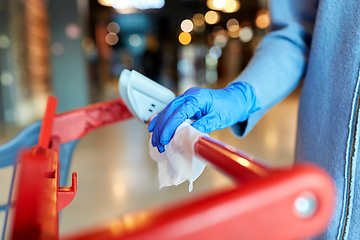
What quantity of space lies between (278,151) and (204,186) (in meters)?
1.38

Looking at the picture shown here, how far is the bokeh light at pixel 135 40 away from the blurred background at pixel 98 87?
17.7ft

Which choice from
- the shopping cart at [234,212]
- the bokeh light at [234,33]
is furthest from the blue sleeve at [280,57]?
the bokeh light at [234,33]

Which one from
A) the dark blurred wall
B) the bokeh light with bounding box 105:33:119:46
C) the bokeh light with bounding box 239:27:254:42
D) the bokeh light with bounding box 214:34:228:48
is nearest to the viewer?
the dark blurred wall

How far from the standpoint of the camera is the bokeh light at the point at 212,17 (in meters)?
12.8

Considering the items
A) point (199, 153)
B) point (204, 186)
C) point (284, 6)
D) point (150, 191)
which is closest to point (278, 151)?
point (204, 186)

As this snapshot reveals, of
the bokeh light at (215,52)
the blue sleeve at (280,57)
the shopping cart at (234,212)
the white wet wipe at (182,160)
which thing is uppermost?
the blue sleeve at (280,57)

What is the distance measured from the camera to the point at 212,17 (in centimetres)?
1333

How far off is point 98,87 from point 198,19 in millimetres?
4798

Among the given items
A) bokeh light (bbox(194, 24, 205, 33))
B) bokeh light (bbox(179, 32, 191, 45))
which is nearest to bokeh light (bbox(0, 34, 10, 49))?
bokeh light (bbox(194, 24, 205, 33))

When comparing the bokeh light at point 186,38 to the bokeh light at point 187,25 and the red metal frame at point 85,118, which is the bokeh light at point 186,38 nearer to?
the bokeh light at point 187,25

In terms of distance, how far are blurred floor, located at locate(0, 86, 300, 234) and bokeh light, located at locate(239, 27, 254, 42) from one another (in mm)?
10740

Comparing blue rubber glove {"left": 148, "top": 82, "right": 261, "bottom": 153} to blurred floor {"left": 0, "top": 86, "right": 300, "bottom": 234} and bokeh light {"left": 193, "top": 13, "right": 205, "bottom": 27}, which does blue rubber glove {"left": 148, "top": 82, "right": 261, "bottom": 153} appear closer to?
blurred floor {"left": 0, "top": 86, "right": 300, "bottom": 234}

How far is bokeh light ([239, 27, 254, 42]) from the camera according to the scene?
48.9 ft

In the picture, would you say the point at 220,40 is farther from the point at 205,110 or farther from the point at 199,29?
the point at 205,110
